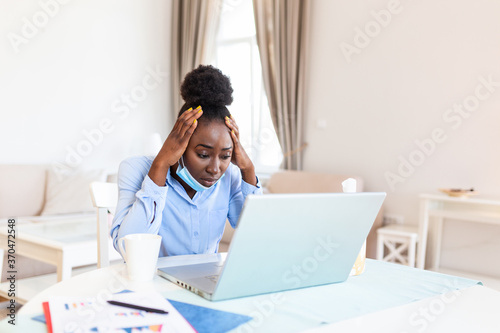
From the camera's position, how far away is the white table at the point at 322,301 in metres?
0.75

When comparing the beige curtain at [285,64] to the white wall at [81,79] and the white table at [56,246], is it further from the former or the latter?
the white table at [56,246]

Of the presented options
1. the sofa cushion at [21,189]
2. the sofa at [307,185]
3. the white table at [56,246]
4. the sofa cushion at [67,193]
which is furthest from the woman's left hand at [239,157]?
the sofa cushion at [21,189]

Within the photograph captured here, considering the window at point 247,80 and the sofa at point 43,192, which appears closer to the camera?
the sofa at point 43,192

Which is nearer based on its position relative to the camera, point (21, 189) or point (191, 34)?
point (21, 189)

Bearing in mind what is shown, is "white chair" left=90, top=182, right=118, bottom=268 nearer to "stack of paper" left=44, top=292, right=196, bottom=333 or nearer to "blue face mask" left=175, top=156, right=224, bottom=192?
"blue face mask" left=175, top=156, right=224, bottom=192

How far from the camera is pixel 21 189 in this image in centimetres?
346

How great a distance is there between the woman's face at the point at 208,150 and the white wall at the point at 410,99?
8.17 ft

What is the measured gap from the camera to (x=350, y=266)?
98 centimetres

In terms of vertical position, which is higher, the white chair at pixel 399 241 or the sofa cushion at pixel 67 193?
the sofa cushion at pixel 67 193

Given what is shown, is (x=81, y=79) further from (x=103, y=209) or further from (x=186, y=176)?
(x=186, y=176)

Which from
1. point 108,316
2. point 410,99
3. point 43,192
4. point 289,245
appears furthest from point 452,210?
point 43,192

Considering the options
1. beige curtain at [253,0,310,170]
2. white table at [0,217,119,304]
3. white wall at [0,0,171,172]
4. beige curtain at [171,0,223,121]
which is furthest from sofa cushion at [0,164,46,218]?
beige curtain at [253,0,310,170]

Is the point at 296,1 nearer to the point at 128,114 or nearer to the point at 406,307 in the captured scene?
the point at 128,114

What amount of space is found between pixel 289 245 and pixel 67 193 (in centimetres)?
310
